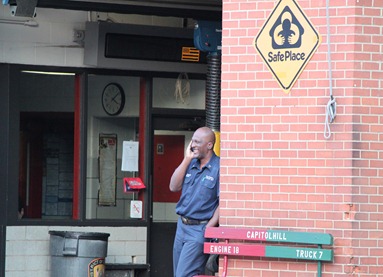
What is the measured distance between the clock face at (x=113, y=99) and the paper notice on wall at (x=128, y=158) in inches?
18.4

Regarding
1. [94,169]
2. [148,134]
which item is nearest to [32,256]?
[94,169]

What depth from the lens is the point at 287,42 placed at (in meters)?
8.85

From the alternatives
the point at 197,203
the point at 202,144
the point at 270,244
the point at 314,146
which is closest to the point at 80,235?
the point at 197,203

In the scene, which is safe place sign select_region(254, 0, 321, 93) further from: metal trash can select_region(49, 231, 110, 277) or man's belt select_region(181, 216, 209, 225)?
metal trash can select_region(49, 231, 110, 277)

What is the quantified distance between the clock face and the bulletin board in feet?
1.17

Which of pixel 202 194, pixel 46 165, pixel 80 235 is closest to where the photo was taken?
pixel 202 194

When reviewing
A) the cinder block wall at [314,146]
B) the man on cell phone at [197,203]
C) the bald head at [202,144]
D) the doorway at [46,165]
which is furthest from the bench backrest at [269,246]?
the doorway at [46,165]

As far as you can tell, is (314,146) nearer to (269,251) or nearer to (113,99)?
(269,251)

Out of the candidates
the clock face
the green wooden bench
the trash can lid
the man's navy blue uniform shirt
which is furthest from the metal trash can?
the green wooden bench

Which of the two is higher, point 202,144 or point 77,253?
point 202,144

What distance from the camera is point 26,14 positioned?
1182cm

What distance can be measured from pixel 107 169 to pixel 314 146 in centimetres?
522

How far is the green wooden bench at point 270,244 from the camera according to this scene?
8.50m

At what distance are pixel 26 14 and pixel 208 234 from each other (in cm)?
431
